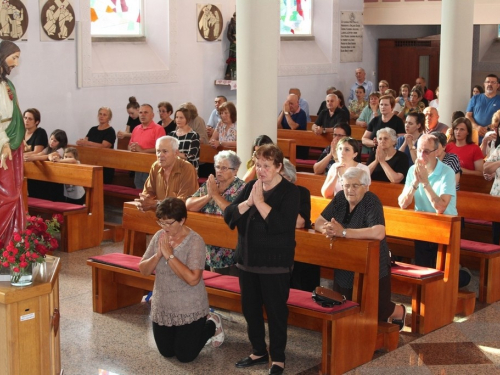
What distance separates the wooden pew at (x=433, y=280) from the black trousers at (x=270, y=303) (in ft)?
4.38

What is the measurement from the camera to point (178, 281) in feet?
18.2

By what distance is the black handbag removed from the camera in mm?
5531

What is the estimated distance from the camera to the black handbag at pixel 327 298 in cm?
553

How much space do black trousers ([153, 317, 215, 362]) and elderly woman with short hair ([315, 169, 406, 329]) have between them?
1019 millimetres

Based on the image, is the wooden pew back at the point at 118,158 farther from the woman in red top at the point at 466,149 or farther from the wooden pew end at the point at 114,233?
the woman in red top at the point at 466,149

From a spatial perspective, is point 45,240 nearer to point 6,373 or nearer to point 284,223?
point 6,373

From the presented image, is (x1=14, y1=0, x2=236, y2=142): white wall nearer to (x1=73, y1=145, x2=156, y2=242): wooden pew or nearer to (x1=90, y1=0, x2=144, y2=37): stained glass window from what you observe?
(x1=90, y1=0, x2=144, y2=37): stained glass window

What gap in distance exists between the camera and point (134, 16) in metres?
13.8

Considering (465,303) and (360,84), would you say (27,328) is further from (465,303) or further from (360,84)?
(360,84)

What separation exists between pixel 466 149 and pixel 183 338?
4356mm

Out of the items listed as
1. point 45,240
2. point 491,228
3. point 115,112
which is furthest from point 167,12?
point 45,240

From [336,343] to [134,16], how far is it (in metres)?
9.48

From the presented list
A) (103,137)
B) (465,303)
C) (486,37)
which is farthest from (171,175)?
(486,37)

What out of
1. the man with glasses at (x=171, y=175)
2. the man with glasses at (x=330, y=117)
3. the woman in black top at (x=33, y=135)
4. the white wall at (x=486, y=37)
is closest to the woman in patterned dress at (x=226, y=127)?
the man with glasses at (x=330, y=117)
